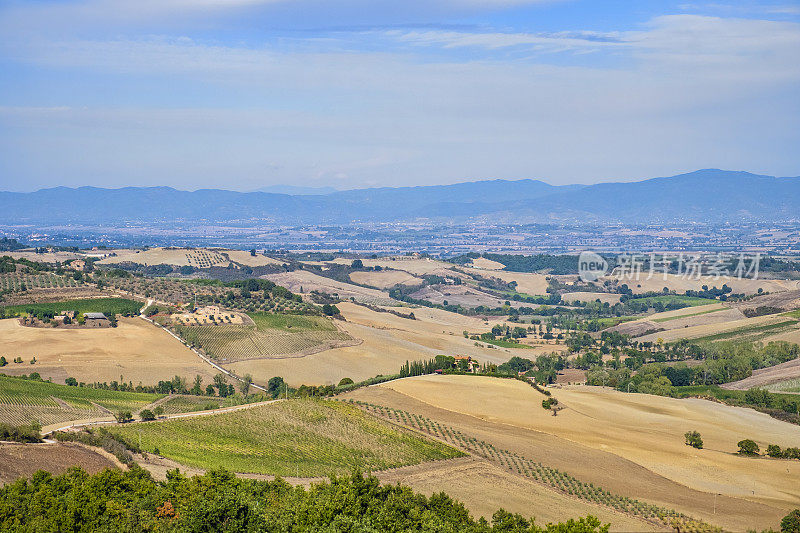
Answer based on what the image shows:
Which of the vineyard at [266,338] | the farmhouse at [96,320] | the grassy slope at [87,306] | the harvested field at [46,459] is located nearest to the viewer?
the harvested field at [46,459]

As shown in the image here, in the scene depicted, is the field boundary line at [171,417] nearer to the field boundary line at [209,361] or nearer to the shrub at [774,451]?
the field boundary line at [209,361]

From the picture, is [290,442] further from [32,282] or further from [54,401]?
[32,282]

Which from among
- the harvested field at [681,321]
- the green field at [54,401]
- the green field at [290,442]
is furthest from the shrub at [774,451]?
the harvested field at [681,321]

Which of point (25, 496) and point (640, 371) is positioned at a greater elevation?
point (25, 496)

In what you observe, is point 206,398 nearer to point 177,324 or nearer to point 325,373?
point 325,373

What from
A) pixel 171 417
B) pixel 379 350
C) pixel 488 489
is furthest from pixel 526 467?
pixel 379 350

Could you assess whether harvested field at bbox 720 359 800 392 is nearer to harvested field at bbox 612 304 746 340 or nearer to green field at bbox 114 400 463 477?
harvested field at bbox 612 304 746 340

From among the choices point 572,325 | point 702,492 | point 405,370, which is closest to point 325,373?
point 405,370
